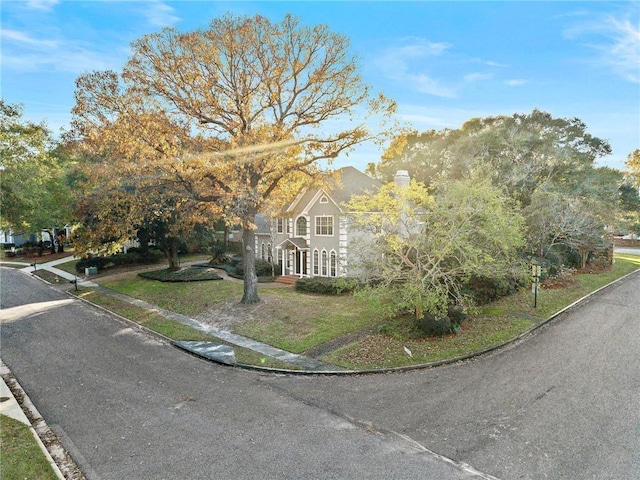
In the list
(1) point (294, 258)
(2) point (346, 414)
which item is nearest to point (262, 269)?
(1) point (294, 258)

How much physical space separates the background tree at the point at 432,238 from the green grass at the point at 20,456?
11.0 m

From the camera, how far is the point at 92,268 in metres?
32.7

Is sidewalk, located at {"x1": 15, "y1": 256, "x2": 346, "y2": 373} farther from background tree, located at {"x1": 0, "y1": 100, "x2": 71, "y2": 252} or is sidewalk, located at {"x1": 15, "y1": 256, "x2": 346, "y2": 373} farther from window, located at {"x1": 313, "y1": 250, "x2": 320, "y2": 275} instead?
window, located at {"x1": 313, "y1": 250, "x2": 320, "y2": 275}

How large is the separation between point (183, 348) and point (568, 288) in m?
23.3

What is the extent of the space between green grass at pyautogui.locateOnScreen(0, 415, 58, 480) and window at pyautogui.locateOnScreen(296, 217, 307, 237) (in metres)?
22.2

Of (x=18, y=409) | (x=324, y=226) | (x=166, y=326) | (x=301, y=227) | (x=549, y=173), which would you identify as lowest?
(x=166, y=326)

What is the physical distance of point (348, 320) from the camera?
18.2 m

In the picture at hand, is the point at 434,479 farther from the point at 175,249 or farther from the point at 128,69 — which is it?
the point at 175,249

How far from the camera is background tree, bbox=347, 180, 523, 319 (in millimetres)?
14516

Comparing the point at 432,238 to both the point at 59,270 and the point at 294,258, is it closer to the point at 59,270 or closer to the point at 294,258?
the point at 294,258

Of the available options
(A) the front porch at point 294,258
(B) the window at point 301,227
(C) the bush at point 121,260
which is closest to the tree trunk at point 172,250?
(C) the bush at point 121,260

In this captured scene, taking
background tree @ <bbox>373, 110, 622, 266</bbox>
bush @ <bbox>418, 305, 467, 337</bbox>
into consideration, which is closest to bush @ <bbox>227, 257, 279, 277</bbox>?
background tree @ <bbox>373, 110, 622, 266</bbox>

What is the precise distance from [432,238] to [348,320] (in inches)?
232

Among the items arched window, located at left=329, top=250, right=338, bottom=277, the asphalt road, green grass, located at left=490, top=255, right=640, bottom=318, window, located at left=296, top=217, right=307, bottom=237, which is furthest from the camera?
window, located at left=296, top=217, right=307, bottom=237
